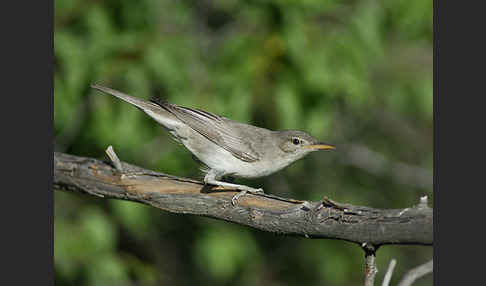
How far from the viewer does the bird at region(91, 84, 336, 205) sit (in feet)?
15.6

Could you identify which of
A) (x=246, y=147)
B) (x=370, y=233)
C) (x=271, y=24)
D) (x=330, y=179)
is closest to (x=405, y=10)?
(x=271, y=24)

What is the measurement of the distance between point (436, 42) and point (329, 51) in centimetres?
235

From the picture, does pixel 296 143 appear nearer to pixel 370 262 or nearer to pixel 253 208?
pixel 253 208

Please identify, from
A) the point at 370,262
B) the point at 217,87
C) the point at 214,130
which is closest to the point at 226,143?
the point at 214,130

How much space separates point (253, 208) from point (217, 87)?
79.4 inches

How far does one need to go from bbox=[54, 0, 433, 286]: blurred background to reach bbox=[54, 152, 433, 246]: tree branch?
94 cm

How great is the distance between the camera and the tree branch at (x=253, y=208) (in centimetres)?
279

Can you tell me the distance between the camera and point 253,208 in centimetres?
369

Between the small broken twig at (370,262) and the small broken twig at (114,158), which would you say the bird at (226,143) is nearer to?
the small broken twig at (114,158)

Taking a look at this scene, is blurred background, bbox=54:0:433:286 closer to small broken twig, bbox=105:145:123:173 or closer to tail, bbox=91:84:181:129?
tail, bbox=91:84:181:129

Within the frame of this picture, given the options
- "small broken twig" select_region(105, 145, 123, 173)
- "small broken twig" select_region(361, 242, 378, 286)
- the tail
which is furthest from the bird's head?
"small broken twig" select_region(361, 242, 378, 286)

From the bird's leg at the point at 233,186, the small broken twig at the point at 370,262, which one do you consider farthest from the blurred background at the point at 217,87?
the small broken twig at the point at 370,262

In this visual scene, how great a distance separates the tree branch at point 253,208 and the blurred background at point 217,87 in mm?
942

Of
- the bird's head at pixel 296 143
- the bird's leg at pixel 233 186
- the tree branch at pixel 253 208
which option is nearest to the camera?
the tree branch at pixel 253 208
